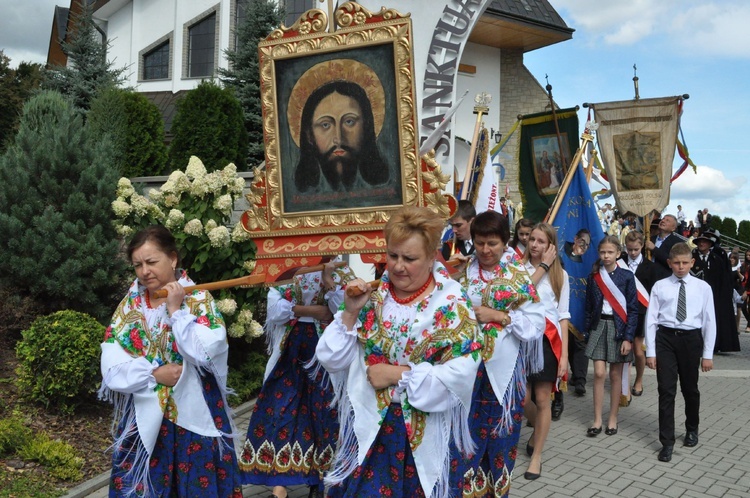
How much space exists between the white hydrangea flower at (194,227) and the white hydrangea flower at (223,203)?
0.90 feet

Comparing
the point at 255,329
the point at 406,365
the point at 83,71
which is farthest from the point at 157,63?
the point at 406,365

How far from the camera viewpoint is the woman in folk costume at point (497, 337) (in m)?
4.71

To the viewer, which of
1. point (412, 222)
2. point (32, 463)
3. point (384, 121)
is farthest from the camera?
point (32, 463)

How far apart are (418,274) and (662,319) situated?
14.2ft

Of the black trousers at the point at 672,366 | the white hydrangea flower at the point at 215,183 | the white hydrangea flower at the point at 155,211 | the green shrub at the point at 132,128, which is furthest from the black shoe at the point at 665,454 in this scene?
the green shrub at the point at 132,128

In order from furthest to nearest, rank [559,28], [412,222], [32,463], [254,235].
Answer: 1. [559,28]
2. [32,463]
3. [254,235]
4. [412,222]

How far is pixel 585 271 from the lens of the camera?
332 inches

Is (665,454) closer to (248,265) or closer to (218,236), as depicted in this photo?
(248,265)

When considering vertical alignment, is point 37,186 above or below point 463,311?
above

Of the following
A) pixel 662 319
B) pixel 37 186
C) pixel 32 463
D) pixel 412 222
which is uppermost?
pixel 37 186

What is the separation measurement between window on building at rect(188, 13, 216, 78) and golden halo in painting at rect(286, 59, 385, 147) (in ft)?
73.6

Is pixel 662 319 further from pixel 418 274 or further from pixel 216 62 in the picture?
pixel 216 62

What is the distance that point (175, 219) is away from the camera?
7.22 meters

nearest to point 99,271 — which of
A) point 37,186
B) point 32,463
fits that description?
point 37,186
